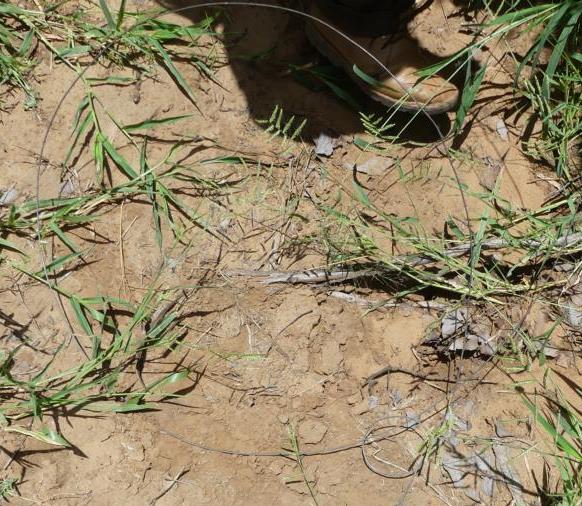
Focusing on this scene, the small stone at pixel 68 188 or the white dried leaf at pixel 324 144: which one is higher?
the white dried leaf at pixel 324 144

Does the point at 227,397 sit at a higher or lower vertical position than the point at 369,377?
lower

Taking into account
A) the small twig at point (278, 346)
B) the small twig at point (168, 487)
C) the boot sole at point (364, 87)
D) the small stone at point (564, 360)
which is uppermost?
the boot sole at point (364, 87)

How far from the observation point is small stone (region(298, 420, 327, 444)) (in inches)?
98.0

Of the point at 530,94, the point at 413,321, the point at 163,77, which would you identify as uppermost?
the point at 530,94

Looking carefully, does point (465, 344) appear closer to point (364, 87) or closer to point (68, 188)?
point (364, 87)

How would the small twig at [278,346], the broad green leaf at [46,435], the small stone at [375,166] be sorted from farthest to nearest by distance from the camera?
1. the small stone at [375,166]
2. the small twig at [278,346]
3. the broad green leaf at [46,435]

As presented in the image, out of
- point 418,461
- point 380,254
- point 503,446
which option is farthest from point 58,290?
point 503,446

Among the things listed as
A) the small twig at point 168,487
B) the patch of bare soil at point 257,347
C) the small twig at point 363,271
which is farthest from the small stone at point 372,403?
the small twig at point 168,487

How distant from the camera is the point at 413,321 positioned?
8.52 ft

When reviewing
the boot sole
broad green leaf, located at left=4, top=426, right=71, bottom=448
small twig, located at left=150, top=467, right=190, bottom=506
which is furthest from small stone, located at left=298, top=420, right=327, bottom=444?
the boot sole

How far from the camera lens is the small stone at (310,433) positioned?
2488 mm

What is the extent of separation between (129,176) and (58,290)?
19.4 inches

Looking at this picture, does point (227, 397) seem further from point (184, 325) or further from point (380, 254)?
point (380, 254)

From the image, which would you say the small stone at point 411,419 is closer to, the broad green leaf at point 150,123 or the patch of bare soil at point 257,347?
the patch of bare soil at point 257,347
